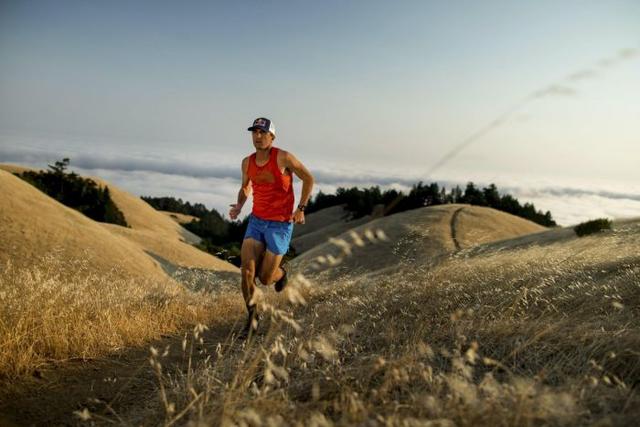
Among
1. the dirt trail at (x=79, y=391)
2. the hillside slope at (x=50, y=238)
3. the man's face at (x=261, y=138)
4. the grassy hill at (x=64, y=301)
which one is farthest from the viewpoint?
the hillside slope at (x=50, y=238)

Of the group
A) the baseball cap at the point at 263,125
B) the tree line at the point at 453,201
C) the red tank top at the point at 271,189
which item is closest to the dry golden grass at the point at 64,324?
the red tank top at the point at 271,189

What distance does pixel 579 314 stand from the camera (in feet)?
18.6

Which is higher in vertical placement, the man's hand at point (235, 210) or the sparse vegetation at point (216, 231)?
the man's hand at point (235, 210)

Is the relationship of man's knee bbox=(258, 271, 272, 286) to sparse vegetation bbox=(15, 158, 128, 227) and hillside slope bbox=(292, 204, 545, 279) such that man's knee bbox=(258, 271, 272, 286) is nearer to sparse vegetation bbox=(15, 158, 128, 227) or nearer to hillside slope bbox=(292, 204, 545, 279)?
hillside slope bbox=(292, 204, 545, 279)

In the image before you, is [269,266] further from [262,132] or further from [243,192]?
[262,132]

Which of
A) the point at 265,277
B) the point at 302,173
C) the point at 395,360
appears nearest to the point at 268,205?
the point at 302,173

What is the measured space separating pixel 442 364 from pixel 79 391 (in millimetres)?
3296

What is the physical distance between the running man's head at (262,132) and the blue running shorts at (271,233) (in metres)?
1.05

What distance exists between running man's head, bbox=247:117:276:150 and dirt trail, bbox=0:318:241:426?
2940mm

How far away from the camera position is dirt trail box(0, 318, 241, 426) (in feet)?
13.2

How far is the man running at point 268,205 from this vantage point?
22.2 feet

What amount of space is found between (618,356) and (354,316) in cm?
322

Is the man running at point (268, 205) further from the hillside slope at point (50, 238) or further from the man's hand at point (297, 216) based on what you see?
the hillside slope at point (50, 238)

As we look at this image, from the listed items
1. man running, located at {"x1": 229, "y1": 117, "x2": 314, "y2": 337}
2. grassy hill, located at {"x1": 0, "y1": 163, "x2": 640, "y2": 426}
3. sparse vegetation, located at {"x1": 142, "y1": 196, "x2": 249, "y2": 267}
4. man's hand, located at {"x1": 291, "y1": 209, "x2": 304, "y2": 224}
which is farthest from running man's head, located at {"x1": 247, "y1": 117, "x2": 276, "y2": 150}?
sparse vegetation, located at {"x1": 142, "y1": 196, "x2": 249, "y2": 267}
